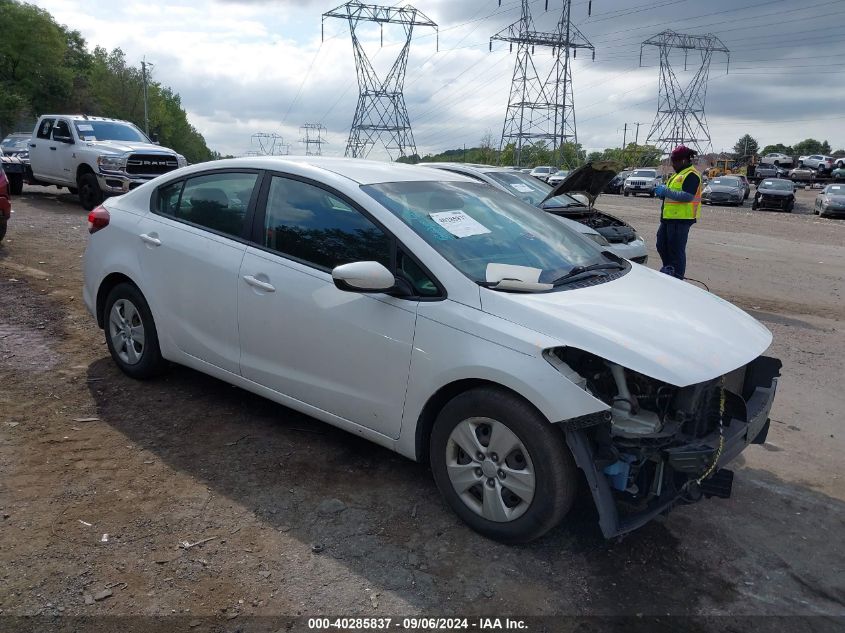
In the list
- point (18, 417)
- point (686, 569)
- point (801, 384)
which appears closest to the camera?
point (686, 569)

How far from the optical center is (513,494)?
317 cm

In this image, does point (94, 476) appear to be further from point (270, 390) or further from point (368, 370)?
point (368, 370)

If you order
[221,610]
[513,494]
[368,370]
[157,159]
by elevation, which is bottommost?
[221,610]

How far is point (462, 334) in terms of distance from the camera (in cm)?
320

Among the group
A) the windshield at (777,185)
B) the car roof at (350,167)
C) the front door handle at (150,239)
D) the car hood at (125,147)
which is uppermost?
the windshield at (777,185)

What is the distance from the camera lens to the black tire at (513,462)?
2980mm

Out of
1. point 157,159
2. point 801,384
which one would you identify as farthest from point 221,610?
point 157,159

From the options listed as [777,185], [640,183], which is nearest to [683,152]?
[777,185]

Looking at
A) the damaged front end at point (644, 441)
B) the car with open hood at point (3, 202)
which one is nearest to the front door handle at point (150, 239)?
the damaged front end at point (644, 441)

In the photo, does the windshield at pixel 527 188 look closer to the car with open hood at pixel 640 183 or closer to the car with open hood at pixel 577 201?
the car with open hood at pixel 577 201

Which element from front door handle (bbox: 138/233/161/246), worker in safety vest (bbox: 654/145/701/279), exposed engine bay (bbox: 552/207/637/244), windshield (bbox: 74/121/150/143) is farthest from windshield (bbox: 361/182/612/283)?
windshield (bbox: 74/121/150/143)

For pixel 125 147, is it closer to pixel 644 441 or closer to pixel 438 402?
pixel 438 402

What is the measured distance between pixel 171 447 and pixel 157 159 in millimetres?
12086

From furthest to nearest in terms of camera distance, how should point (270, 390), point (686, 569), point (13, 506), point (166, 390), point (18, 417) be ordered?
point (166, 390)
point (18, 417)
point (270, 390)
point (13, 506)
point (686, 569)
